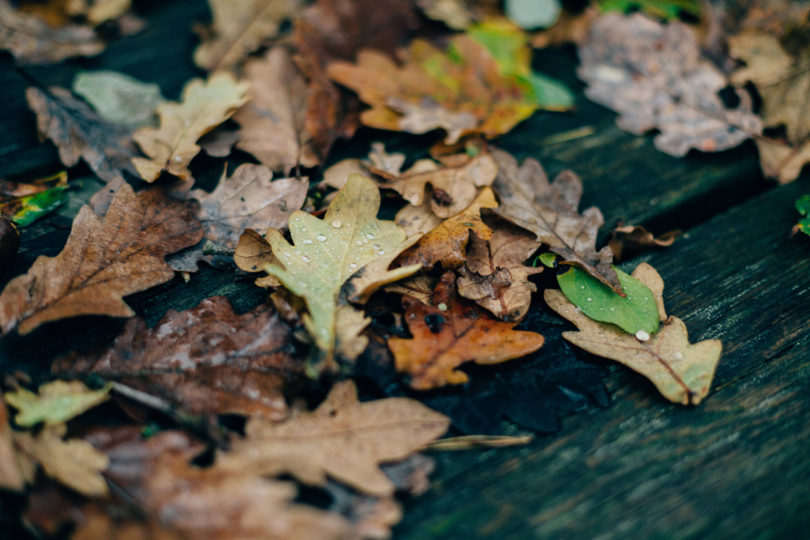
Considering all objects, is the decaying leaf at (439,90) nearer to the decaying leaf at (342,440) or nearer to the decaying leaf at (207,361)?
the decaying leaf at (207,361)

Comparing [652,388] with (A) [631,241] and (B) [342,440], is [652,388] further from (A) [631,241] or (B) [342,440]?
(B) [342,440]

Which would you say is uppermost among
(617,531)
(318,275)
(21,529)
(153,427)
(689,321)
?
(689,321)

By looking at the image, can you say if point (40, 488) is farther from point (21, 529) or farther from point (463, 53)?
point (463, 53)

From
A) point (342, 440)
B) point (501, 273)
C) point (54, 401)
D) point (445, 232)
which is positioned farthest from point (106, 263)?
point (501, 273)

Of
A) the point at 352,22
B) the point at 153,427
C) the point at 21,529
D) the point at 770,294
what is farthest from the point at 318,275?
the point at 352,22

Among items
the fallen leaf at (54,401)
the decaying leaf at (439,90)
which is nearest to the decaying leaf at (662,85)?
the decaying leaf at (439,90)

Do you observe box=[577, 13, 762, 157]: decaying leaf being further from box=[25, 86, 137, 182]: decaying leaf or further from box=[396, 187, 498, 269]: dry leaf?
box=[25, 86, 137, 182]: decaying leaf

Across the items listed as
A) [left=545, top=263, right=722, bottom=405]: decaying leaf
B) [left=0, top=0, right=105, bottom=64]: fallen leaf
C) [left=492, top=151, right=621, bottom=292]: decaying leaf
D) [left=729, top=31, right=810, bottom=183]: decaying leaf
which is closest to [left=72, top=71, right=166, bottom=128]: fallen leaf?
[left=0, top=0, right=105, bottom=64]: fallen leaf
